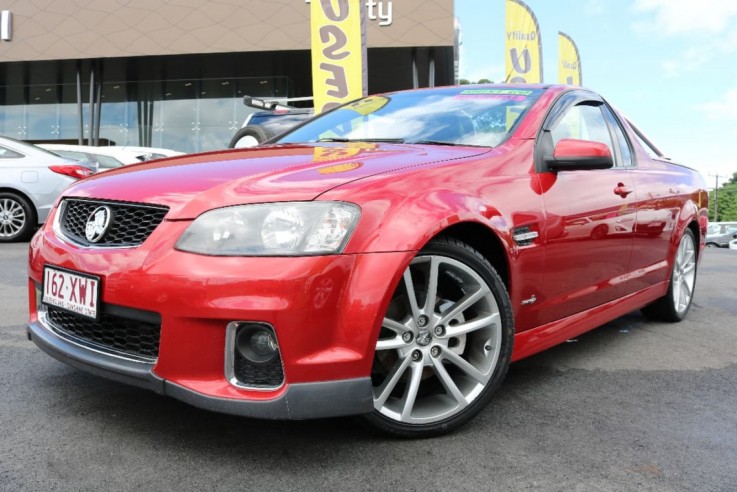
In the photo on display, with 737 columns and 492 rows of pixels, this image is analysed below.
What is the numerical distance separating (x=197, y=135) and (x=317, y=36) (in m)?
10.3

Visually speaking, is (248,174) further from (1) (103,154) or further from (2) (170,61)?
(2) (170,61)

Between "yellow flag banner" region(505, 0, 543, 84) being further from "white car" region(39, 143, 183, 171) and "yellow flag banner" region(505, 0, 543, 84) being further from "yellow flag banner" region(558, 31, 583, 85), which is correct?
"white car" region(39, 143, 183, 171)

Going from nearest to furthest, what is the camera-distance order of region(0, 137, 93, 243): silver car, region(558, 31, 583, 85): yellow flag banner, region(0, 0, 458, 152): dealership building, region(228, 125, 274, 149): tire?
1. region(0, 137, 93, 243): silver car
2. region(228, 125, 274, 149): tire
3. region(558, 31, 583, 85): yellow flag banner
4. region(0, 0, 458, 152): dealership building

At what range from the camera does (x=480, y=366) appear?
232 cm

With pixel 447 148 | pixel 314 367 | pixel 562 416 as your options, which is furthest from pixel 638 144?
pixel 314 367

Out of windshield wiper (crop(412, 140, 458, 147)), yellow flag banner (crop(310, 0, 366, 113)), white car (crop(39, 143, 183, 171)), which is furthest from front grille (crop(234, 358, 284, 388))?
yellow flag banner (crop(310, 0, 366, 113))

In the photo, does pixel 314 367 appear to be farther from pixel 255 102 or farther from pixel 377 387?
pixel 255 102

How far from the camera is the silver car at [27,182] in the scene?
7.75 metres

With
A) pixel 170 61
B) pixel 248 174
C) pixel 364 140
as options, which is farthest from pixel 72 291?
pixel 170 61

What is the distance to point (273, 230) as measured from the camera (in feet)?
6.22

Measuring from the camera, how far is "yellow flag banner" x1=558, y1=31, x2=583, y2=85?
17.8 m

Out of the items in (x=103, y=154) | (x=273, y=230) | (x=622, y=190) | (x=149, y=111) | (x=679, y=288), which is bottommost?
(x=679, y=288)

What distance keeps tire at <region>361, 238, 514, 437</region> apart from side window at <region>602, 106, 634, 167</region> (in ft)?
5.28

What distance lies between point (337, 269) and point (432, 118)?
1.40 m
